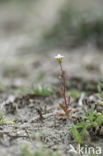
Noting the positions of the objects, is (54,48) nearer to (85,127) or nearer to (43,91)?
(43,91)

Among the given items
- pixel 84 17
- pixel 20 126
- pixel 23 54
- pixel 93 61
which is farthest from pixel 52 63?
pixel 20 126

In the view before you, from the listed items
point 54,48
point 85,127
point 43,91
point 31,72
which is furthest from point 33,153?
point 54,48

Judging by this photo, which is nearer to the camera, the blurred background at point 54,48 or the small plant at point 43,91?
the small plant at point 43,91

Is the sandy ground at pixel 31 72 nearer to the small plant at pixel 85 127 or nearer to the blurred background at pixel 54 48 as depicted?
the blurred background at pixel 54 48

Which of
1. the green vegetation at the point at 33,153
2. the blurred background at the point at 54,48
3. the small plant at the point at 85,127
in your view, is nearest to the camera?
the green vegetation at the point at 33,153

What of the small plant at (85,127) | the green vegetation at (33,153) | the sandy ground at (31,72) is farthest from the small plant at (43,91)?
the green vegetation at (33,153)
